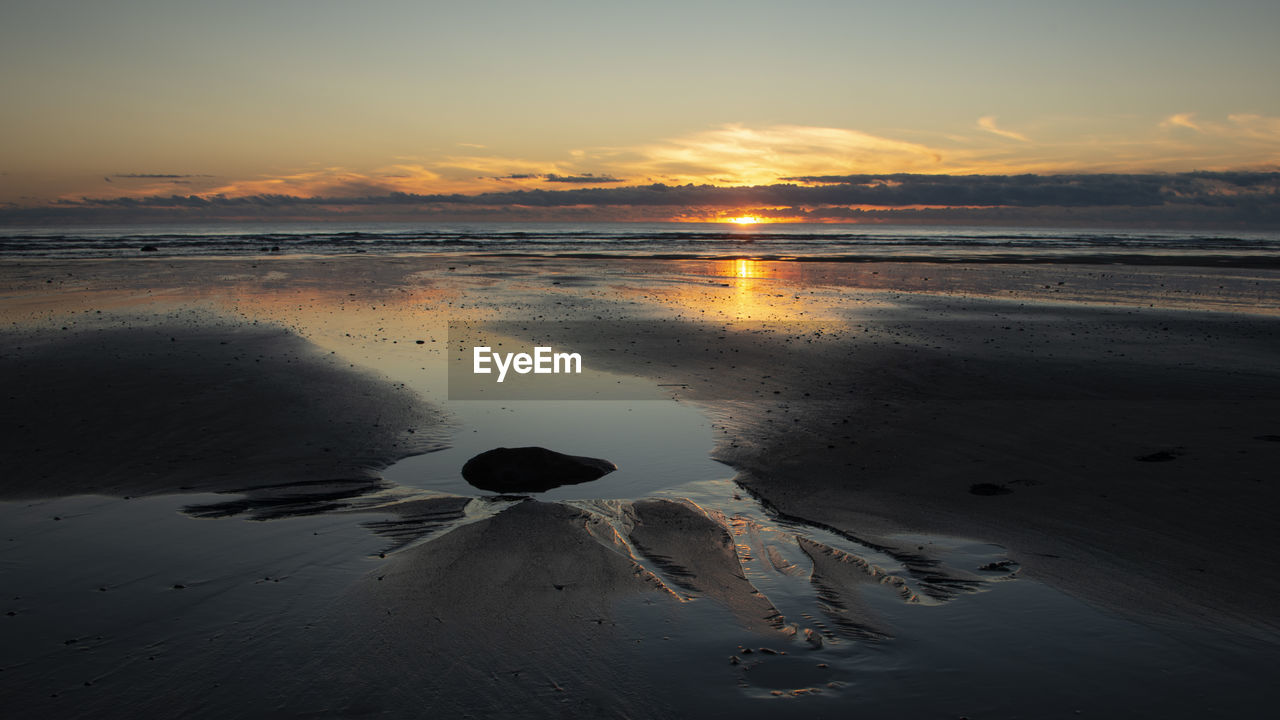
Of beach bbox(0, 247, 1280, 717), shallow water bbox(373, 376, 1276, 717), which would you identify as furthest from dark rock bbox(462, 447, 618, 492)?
shallow water bbox(373, 376, 1276, 717)

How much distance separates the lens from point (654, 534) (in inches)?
279

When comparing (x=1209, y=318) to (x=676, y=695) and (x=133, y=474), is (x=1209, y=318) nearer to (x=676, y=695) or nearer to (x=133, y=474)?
(x=676, y=695)

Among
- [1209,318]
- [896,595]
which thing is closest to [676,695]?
[896,595]

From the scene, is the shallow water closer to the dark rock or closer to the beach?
the beach

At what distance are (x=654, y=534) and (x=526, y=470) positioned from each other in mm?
2159

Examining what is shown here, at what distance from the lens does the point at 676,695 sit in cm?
452

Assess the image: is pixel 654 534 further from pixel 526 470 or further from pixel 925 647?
pixel 925 647

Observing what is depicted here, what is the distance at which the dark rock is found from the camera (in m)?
8.39

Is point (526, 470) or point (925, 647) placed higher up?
point (526, 470)

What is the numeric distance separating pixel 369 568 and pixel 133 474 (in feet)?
15.2

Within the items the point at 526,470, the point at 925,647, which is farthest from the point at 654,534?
the point at 925,647

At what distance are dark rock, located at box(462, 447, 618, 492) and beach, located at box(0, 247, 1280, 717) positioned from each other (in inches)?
8.6

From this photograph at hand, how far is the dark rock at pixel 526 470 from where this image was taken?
8391 millimetres

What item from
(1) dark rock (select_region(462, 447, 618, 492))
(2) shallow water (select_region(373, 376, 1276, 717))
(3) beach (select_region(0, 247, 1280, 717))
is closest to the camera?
(2) shallow water (select_region(373, 376, 1276, 717))
